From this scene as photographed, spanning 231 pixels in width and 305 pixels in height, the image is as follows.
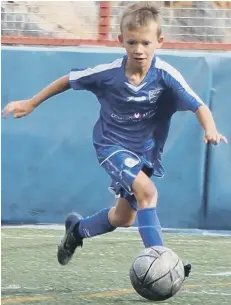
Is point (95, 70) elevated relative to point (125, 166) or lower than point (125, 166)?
elevated

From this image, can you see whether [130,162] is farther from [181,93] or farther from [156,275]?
[156,275]

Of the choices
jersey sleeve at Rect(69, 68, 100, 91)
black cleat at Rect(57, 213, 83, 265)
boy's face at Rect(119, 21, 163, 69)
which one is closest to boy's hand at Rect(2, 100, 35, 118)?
jersey sleeve at Rect(69, 68, 100, 91)

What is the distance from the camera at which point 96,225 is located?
6.38 meters

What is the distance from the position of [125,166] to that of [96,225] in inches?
29.8

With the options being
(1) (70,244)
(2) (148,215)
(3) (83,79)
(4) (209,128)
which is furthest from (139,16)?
(1) (70,244)

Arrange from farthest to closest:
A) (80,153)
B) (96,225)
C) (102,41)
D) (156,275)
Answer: (102,41)
(80,153)
(96,225)
(156,275)

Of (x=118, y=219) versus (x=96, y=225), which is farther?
(x=96, y=225)

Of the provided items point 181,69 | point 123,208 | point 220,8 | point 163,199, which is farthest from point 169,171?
point 123,208

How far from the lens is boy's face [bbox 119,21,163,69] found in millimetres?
5723

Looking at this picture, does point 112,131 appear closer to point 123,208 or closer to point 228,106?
point 123,208

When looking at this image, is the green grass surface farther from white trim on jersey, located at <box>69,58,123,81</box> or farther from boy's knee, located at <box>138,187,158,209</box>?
white trim on jersey, located at <box>69,58,123,81</box>

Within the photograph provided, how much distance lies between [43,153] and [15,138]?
0.96ft

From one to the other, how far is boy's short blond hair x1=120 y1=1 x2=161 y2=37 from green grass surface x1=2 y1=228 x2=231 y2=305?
4.81 feet

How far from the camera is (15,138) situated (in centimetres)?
961
